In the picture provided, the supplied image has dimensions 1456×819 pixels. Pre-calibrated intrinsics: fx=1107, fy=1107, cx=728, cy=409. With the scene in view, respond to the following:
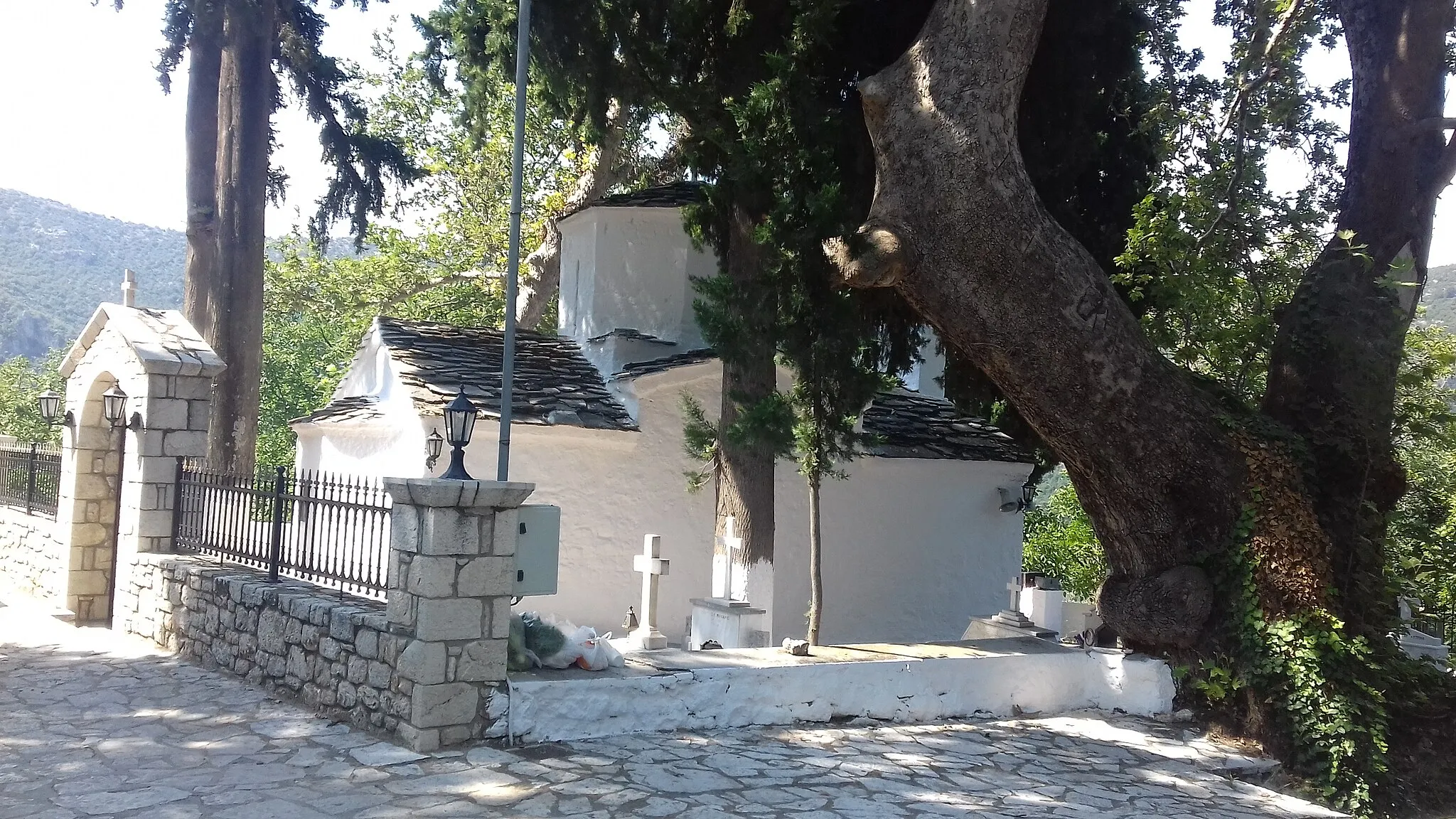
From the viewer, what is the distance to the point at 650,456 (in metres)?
13.1

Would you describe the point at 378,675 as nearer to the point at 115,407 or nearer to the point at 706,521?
the point at 115,407

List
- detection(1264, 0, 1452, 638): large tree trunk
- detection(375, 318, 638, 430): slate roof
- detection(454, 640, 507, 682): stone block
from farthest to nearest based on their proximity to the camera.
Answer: detection(375, 318, 638, 430): slate roof < detection(1264, 0, 1452, 638): large tree trunk < detection(454, 640, 507, 682): stone block

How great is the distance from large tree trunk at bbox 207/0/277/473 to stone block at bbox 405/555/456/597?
1062cm

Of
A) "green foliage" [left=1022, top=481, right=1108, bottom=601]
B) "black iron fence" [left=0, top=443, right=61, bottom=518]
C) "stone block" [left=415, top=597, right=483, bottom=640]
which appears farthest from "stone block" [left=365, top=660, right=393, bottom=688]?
"green foliage" [left=1022, top=481, right=1108, bottom=601]

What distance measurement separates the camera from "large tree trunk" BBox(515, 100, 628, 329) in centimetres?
1922

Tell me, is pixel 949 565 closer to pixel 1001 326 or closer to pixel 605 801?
pixel 1001 326

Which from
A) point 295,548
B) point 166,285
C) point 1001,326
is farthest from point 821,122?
point 166,285

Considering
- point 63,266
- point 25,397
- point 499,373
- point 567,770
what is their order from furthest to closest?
point 63,266
point 25,397
point 499,373
point 567,770

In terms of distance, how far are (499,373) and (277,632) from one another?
17.2ft

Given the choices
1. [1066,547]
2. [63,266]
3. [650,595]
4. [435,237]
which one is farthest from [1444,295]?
[63,266]

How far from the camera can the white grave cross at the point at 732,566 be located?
10.6 meters

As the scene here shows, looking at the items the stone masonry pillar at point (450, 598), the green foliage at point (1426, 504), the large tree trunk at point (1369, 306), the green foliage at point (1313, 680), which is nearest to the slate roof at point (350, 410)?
the stone masonry pillar at point (450, 598)

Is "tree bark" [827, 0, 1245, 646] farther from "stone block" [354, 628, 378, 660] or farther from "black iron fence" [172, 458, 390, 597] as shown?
"stone block" [354, 628, 378, 660]

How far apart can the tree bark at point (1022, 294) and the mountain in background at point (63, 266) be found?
73.0 m
